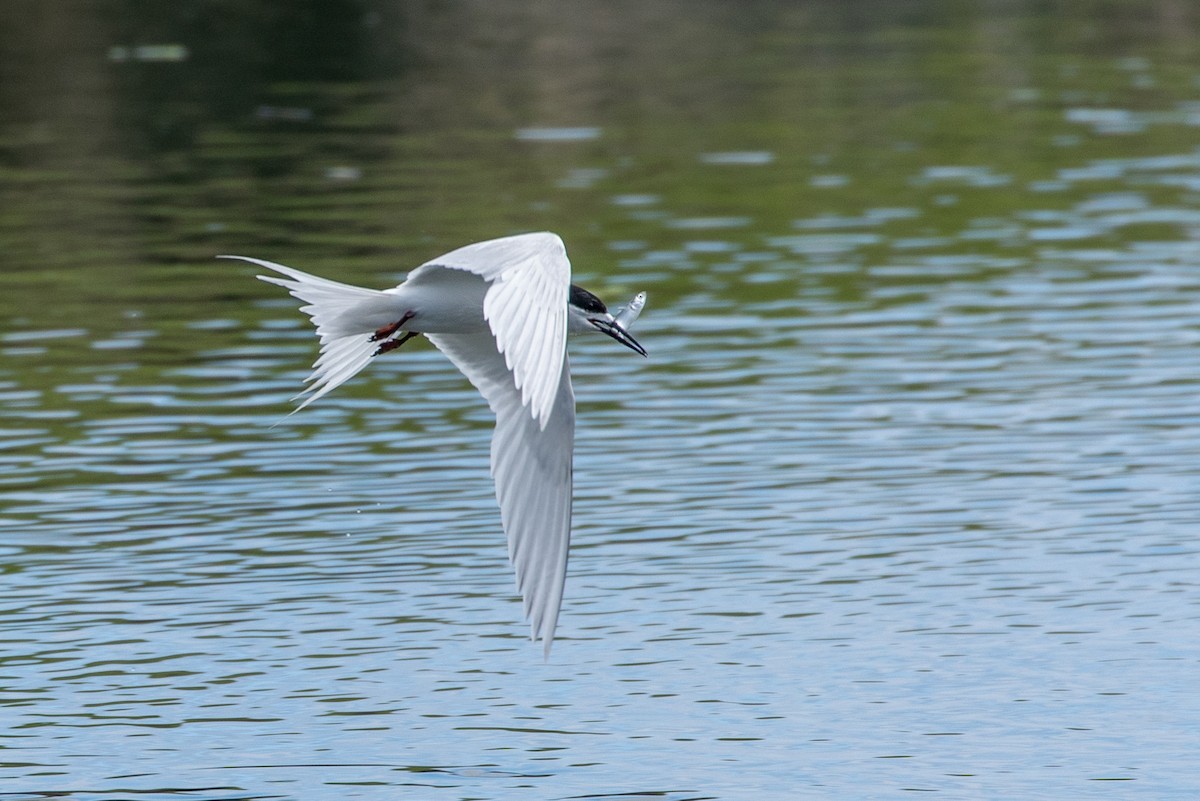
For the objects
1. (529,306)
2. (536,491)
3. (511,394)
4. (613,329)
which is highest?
(529,306)

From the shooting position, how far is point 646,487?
36.9ft

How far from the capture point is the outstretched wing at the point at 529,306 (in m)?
5.89

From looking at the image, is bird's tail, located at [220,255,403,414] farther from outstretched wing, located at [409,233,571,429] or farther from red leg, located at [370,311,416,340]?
outstretched wing, located at [409,233,571,429]

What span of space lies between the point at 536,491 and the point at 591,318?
35.3 inches

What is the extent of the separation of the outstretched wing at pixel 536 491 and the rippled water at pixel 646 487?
0.59 meters

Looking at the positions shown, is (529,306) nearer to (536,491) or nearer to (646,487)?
(536,491)

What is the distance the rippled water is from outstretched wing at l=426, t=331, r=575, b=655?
594mm

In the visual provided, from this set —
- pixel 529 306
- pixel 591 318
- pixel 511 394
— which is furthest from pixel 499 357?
pixel 529 306

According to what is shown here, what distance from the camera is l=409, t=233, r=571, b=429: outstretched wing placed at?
19.3 feet

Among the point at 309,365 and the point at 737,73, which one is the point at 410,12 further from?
A: the point at 309,365

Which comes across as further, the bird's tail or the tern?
the bird's tail

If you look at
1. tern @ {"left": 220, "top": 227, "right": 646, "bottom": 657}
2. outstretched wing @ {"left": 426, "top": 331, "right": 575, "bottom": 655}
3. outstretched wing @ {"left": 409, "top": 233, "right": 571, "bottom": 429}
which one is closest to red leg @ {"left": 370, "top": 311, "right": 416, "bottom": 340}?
tern @ {"left": 220, "top": 227, "right": 646, "bottom": 657}

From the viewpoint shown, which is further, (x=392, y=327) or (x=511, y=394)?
(x=511, y=394)

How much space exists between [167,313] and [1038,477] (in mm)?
6322
